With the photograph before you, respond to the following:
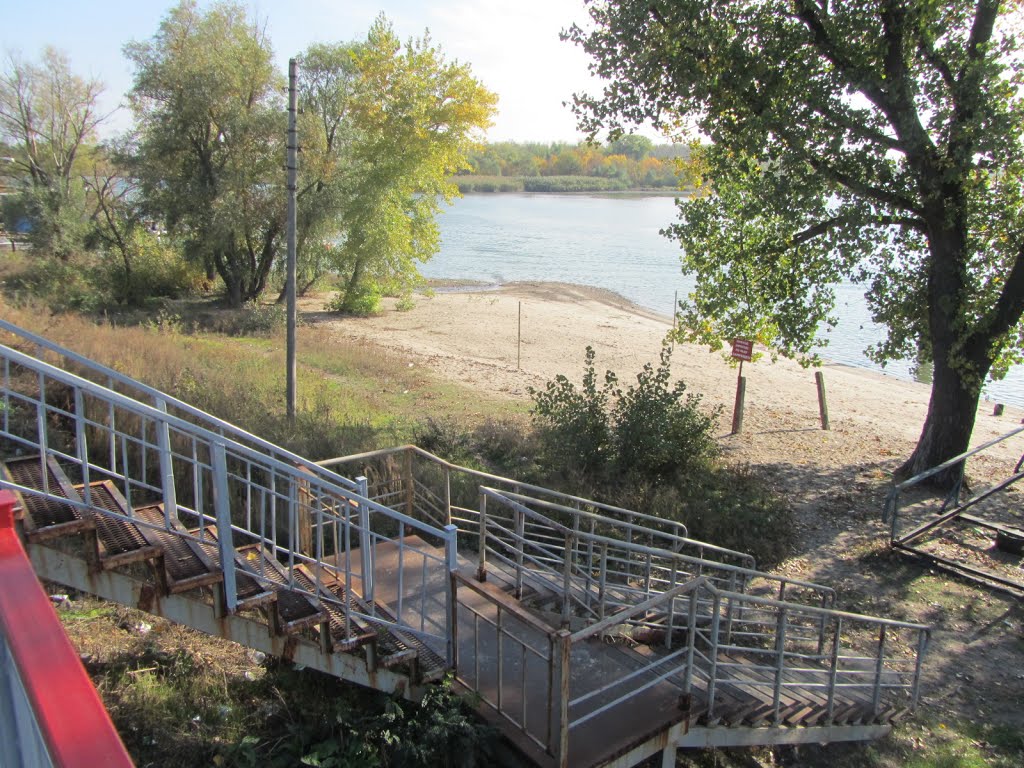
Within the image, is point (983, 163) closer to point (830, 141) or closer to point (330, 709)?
point (830, 141)

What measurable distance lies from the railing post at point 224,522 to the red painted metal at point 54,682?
238cm

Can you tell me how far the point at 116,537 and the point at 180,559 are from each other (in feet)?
1.33

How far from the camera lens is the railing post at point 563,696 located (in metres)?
4.42

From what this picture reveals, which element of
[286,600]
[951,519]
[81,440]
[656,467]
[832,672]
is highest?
[81,440]

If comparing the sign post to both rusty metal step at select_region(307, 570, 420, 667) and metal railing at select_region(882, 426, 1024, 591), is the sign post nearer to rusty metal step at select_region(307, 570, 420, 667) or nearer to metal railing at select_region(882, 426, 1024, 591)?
metal railing at select_region(882, 426, 1024, 591)

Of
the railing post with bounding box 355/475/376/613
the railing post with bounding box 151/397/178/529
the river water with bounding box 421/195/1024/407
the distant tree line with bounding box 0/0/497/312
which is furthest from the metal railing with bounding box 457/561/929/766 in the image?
the distant tree line with bounding box 0/0/497/312

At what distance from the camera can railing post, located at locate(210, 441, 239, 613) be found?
455 cm

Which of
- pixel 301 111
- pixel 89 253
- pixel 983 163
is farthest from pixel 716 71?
pixel 89 253

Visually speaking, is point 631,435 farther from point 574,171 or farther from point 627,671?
point 574,171

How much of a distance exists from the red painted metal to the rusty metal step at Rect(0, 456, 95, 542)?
2473mm

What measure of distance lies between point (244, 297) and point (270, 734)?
1190 inches

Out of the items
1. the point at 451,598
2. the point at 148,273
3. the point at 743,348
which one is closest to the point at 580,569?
the point at 451,598

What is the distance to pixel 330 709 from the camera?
17.9 ft

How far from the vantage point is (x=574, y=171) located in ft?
493
